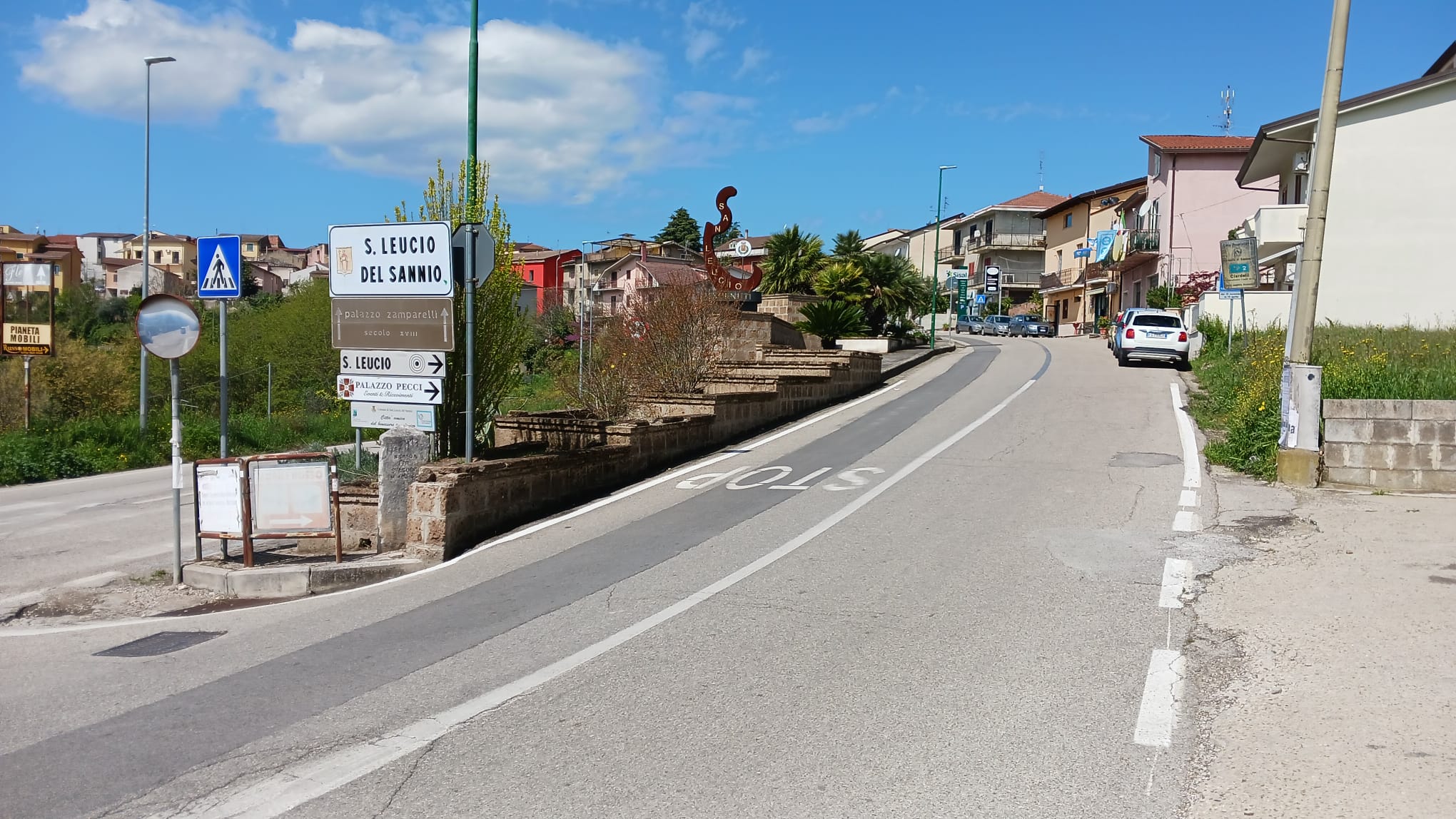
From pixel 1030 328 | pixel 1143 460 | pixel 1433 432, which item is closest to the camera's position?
pixel 1433 432

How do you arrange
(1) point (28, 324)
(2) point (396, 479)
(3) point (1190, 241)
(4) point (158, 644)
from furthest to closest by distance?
1. (3) point (1190, 241)
2. (1) point (28, 324)
3. (2) point (396, 479)
4. (4) point (158, 644)

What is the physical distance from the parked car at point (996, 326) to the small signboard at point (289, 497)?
58.5 m

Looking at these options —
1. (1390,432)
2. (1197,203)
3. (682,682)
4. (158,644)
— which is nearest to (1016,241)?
(1197,203)

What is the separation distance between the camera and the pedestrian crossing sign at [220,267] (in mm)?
11383

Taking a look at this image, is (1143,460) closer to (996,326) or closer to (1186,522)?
(1186,522)

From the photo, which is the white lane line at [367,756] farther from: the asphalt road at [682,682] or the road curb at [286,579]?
the road curb at [286,579]

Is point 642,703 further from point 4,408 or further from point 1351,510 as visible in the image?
point 4,408

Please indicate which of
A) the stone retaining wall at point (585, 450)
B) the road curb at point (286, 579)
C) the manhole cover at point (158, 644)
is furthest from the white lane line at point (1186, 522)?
the manhole cover at point (158, 644)

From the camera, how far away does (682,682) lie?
20.0 ft

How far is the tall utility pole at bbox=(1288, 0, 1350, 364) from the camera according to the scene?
1244 cm

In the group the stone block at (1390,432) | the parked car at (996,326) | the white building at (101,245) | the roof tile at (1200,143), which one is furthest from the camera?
the white building at (101,245)

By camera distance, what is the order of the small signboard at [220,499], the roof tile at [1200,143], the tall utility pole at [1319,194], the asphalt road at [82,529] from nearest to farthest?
the small signboard at [220,499]
the asphalt road at [82,529]
the tall utility pole at [1319,194]
the roof tile at [1200,143]

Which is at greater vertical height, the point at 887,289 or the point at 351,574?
the point at 887,289

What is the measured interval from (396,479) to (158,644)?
318cm
